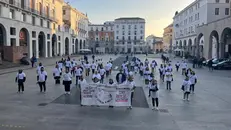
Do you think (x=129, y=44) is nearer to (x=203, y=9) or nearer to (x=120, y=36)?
(x=120, y=36)

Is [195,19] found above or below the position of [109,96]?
above

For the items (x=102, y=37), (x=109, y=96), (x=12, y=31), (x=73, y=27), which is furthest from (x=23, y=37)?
(x=102, y=37)

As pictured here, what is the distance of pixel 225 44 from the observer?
142 ft

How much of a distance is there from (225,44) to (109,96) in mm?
38444

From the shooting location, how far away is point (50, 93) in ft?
50.4

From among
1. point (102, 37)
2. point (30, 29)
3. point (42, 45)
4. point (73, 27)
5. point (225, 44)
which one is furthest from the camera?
point (102, 37)

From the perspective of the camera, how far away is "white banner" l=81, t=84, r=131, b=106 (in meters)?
12.0

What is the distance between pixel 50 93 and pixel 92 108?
4.87m

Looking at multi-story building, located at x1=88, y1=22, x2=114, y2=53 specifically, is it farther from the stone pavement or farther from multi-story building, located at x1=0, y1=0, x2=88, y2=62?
the stone pavement

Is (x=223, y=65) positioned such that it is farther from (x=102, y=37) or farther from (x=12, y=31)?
(x=102, y=37)

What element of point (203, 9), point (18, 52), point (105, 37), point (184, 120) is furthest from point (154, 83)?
point (105, 37)

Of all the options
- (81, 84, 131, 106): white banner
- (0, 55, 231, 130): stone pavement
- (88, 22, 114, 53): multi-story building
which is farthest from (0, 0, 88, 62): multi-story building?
(88, 22, 114, 53): multi-story building

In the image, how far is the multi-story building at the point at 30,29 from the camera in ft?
124

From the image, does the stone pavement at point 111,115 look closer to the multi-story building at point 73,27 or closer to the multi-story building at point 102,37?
the multi-story building at point 73,27
